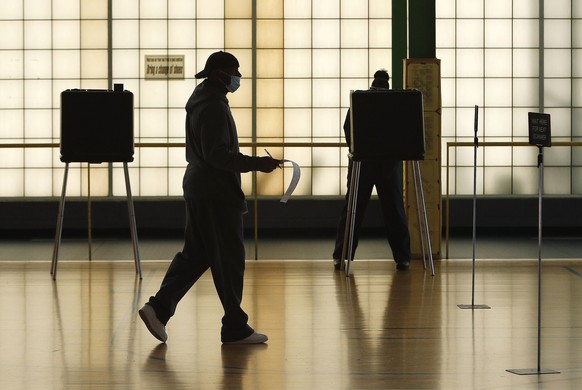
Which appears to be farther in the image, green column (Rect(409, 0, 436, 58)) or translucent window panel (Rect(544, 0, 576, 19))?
translucent window panel (Rect(544, 0, 576, 19))

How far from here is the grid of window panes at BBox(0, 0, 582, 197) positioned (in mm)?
12695


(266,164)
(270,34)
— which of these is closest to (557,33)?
(270,34)

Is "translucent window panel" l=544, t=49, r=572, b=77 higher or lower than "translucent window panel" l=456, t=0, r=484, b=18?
lower

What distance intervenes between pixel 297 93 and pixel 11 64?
9.88 ft

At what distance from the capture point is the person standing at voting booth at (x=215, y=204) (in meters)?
5.36

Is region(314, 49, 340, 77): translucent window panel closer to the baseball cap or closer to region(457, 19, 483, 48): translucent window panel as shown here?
region(457, 19, 483, 48): translucent window panel

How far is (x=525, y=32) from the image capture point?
42.1 ft

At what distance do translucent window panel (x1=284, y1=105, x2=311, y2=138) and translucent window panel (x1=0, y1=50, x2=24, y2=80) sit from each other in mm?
2822

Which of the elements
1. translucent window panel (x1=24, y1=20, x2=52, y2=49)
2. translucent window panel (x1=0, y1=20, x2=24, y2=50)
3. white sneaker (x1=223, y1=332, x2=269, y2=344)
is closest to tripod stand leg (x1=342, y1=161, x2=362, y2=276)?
white sneaker (x1=223, y1=332, x2=269, y2=344)

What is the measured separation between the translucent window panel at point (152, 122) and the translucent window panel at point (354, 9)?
2189 millimetres

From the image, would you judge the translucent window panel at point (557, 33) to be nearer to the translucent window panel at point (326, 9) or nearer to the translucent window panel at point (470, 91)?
the translucent window panel at point (470, 91)

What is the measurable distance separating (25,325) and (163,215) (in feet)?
21.1

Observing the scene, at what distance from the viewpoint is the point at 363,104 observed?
7.93 meters

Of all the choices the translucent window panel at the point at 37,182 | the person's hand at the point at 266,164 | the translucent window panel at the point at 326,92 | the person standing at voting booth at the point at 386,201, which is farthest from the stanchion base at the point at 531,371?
the translucent window panel at the point at 37,182
